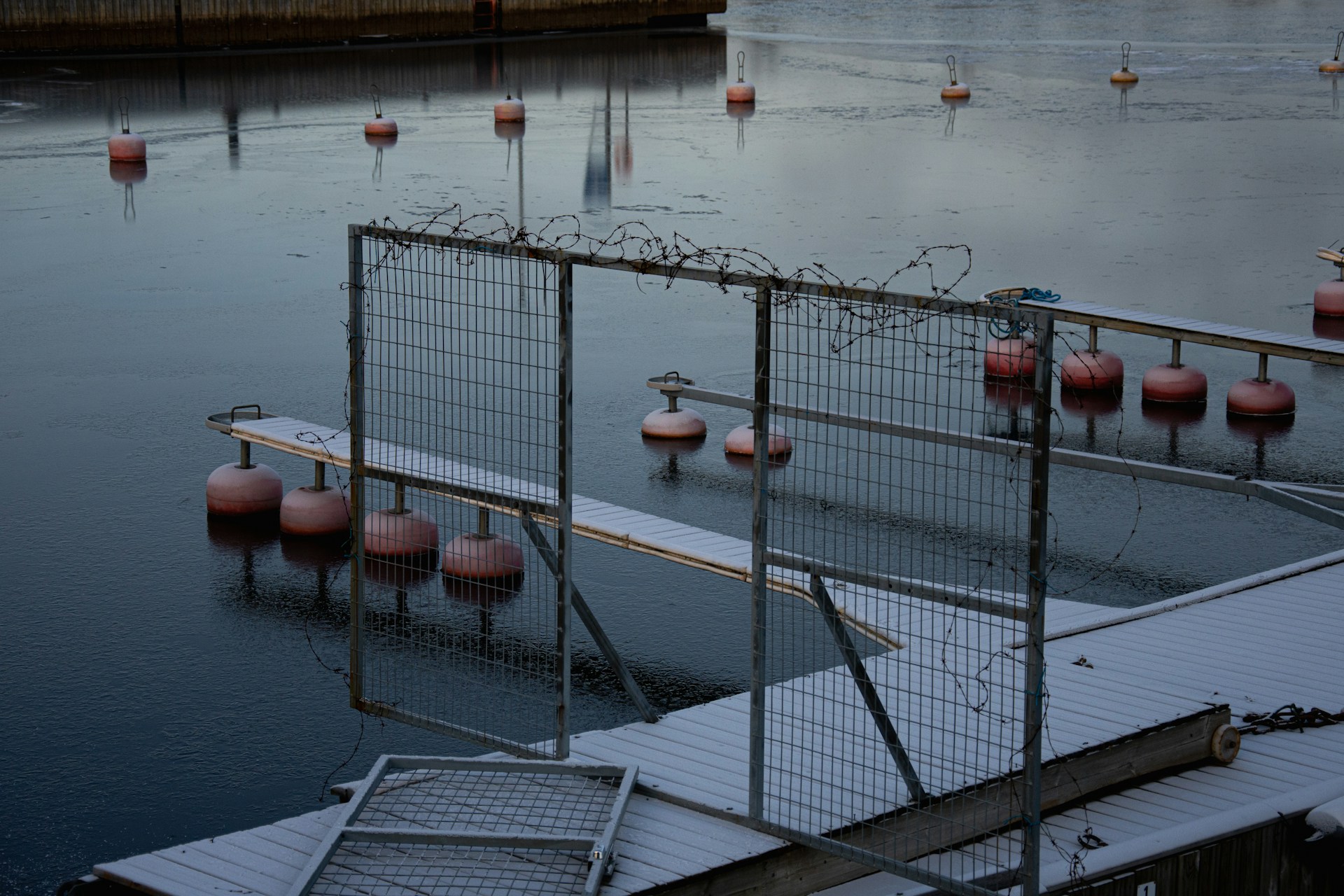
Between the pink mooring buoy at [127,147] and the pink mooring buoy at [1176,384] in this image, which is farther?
the pink mooring buoy at [127,147]

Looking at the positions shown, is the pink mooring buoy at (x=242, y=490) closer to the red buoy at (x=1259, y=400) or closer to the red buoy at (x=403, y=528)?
the red buoy at (x=403, y=528)

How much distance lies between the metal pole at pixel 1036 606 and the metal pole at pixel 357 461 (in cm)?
277

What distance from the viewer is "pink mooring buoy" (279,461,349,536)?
11.3m

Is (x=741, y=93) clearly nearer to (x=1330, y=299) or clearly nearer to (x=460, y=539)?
(x=1330, y=299)

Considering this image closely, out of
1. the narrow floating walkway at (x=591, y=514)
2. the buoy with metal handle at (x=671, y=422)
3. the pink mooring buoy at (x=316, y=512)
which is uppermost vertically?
the narrow floating walkway at (x=591, y=514)

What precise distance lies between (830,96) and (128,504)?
84.8ft

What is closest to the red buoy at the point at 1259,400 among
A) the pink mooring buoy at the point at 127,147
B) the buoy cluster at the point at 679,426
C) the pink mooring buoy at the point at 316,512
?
the buoy cluster at the point at 679,426

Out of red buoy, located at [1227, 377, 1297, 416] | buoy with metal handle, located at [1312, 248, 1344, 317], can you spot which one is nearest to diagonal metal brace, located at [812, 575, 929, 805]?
red buoy, located at [1227, 377, 1297, 416]

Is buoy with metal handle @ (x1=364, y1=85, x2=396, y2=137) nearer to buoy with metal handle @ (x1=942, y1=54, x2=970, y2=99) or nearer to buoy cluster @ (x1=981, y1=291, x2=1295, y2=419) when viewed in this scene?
buoy with metal handle @ (x1=942, y1=54, x2=970, y2=99)

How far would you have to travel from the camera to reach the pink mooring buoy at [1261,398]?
1409 cm

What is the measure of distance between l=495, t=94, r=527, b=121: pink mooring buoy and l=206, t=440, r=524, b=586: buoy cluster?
1874cm

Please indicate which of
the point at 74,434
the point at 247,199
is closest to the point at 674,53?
the point at 247,199

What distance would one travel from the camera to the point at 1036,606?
17.7ft

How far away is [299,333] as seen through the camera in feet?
54.3
